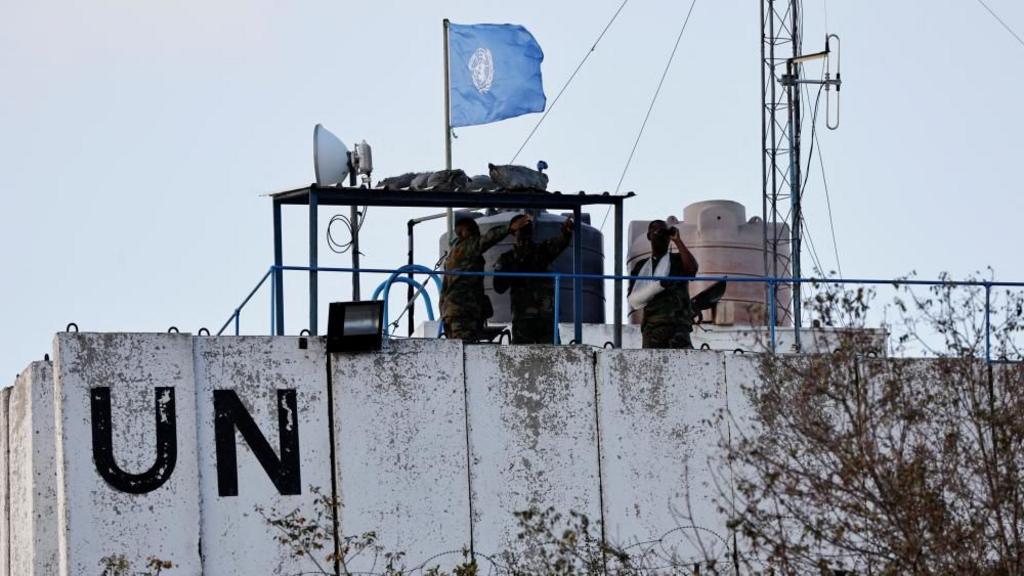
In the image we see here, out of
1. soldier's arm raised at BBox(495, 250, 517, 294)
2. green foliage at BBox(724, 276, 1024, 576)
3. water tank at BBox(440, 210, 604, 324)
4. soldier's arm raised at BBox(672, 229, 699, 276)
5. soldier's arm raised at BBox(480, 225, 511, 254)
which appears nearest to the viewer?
green foliage at BBox(724, 276, 1024, 576)

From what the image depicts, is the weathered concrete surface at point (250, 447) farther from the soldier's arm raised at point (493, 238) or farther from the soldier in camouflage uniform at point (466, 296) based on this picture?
the soldier's arm raised at point (493, 238)

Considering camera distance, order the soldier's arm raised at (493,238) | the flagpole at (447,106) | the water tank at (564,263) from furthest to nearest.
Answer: the flagpole at (447,106) → the water tank at (564,263) → the soldier's arm raised at (493,238)

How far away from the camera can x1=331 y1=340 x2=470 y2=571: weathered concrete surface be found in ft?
63.9

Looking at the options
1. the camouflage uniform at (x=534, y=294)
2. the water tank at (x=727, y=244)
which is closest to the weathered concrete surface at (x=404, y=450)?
the camouflage uniform at (x=534, y=294)

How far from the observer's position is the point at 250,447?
19.3 metres

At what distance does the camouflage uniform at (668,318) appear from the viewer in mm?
21688

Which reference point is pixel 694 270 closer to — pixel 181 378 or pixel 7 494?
pixel 181 378

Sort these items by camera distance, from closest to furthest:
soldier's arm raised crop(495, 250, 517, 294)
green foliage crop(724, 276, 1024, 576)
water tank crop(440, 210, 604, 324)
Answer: green foliage crop(724, 276, 1024, 576), soldier's arm raised crop(495, 250, 517, 294), water tank crop(440, 210, 604, 324)

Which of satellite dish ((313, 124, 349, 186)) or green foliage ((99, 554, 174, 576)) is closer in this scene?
green foliage ((99, 554, 174, 576))

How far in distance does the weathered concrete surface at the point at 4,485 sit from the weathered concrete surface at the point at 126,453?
2.64 meters

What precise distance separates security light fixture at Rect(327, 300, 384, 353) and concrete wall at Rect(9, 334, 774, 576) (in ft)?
0.67

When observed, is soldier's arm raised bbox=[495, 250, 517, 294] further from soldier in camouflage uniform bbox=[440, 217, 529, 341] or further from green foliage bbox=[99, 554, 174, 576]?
green foliage bbox=[99, 554, 174, 576]

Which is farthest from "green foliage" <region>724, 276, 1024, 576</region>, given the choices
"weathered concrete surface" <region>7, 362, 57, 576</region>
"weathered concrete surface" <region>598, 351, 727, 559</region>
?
"weathered concrete surface" <region>7, 362, 57, 576</region>

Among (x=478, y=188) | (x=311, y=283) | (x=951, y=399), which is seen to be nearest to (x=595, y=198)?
(x=478, y=188)
